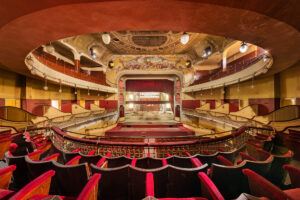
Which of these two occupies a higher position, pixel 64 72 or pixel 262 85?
pixel 64 72

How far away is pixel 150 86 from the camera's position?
16.2 m

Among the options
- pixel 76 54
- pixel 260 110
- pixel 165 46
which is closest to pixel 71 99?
pixel 76 54

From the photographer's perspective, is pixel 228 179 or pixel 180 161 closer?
pixel 228 179

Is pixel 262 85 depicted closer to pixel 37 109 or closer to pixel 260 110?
pixel 260 110

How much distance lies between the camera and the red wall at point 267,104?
628 cm

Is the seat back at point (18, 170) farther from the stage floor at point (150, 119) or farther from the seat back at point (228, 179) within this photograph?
the stage floor at point (150, 119)

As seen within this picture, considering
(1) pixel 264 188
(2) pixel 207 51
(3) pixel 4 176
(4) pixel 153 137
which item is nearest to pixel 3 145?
(3) pixel 4 176

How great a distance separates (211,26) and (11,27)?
4.30m

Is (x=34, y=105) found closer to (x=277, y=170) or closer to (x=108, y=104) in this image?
(x=108, y=104)

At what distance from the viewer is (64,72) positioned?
7918 millimetres

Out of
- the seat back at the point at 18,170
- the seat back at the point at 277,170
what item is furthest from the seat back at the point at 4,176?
the seat back at the point at 277,170

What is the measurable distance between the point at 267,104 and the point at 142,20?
9119mm

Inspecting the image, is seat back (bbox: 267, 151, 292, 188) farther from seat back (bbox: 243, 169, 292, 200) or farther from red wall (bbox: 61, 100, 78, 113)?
red wall (bbox: 61, 100, 78, 113)

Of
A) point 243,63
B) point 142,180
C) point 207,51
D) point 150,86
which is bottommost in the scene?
point 142,180
